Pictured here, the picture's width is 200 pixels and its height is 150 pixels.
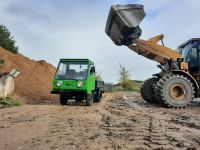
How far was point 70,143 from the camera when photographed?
7.92 meters

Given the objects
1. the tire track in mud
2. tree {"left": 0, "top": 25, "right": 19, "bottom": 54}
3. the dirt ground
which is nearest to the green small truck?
the dirt ground

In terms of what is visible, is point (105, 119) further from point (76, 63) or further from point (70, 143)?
point (76, 63)

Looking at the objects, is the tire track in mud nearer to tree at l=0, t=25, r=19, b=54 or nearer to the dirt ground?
the dirt ground

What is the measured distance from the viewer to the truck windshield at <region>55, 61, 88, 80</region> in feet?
62.4

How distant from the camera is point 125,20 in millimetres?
16969

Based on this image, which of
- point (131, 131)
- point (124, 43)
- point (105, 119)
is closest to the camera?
point (131, 131)

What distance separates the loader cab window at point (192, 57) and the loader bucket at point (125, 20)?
2381 millimetres

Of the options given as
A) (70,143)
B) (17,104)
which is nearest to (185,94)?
(17,104)

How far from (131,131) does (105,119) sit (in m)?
2.69

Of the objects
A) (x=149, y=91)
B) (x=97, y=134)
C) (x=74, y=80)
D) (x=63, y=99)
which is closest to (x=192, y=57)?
(x=149, y=91)

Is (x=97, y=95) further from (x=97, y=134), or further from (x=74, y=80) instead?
(x=97, y=134)

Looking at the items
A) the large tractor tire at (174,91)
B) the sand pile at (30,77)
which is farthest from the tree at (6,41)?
the large tractor tire at (174,91)

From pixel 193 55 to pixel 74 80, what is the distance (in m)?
5.32

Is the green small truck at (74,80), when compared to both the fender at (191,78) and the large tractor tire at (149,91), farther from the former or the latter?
the fender at (191,78)
